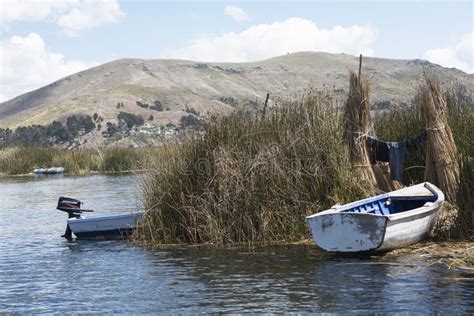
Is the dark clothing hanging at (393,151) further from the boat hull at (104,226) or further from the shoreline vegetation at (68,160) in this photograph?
the shoreline vegetation at (68,160)

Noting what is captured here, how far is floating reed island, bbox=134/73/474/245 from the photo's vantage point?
17844 millimetres

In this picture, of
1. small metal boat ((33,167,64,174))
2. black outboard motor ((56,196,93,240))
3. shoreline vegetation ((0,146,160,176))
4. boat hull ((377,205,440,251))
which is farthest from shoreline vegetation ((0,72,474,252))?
small metal boat ((33,167,64,174))

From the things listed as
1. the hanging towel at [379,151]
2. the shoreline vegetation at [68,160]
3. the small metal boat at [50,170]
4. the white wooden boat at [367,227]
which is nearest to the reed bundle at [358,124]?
the hanging towel at [379,151]

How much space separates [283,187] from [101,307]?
605cm

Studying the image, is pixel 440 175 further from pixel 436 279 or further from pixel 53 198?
pixel 53 198

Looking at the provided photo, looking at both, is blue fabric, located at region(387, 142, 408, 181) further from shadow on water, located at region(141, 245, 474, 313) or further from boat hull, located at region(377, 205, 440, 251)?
shadow on water, located at region(141, 245, 474, 313)

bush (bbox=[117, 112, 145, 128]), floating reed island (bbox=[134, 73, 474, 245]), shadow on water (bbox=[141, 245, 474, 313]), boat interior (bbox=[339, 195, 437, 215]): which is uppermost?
bush (bbox=[117, 112, 145, 128])

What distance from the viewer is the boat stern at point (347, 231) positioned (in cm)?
1510

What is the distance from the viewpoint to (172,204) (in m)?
18.8

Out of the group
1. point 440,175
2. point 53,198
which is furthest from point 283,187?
point 53,198

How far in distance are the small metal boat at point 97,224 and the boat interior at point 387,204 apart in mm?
6129

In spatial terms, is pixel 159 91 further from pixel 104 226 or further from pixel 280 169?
pixel 280 169

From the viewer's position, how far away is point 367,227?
15148mm

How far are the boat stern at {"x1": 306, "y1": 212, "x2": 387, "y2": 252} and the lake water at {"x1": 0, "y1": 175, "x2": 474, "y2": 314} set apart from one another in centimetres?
33
